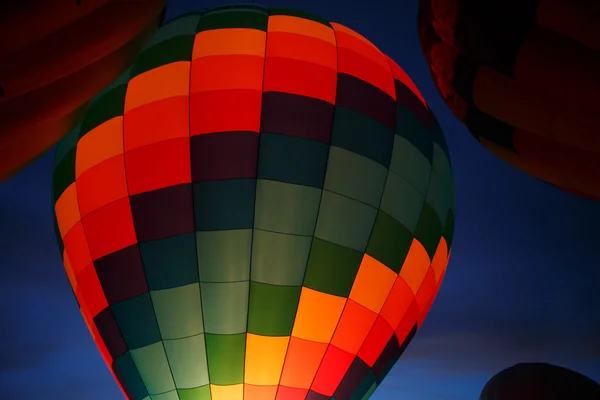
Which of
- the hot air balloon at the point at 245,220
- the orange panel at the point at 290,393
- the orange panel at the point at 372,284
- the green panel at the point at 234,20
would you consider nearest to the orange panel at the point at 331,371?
the hot air balloon at the point at 245,220

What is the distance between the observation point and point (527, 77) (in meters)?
1.61

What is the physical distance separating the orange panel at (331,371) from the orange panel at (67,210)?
9.19 feet

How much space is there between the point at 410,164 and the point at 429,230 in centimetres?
76

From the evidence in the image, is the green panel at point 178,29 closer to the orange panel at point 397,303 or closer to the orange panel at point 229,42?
the orange panel at point 229,42

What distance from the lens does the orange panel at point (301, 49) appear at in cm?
527

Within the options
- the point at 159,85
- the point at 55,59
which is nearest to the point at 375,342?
the point at 159,85

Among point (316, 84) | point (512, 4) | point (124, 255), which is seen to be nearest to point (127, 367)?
point (124, 255)

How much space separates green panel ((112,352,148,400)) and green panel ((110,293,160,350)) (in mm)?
166

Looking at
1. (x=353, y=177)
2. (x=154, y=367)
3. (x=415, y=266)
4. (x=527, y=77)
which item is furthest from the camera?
(x=415, y=266)

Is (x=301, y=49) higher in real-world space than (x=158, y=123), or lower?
higher

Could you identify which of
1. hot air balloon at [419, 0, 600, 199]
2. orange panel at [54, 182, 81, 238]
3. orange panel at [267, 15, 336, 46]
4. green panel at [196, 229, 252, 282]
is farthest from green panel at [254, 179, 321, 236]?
hot air balloon at [419, 0, 600, 199]

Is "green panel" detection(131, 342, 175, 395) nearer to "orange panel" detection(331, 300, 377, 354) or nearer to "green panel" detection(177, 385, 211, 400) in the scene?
"green panel" detection(177, 385, 211, 400)

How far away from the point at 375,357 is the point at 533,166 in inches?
146

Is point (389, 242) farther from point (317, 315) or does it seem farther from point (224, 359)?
point (224, 359)
